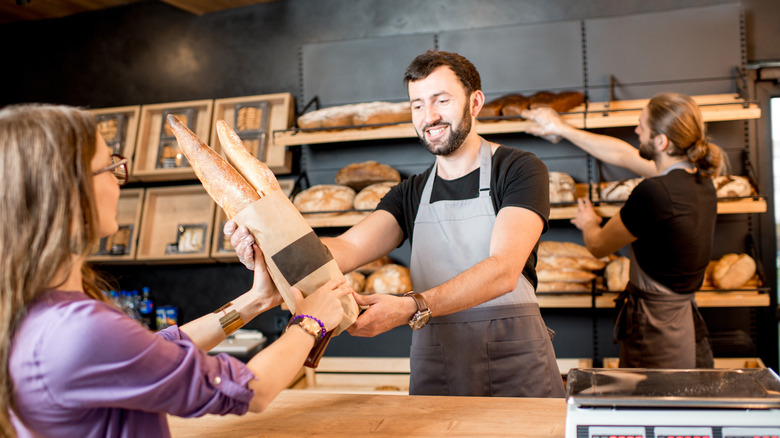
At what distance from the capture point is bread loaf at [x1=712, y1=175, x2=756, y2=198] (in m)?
Result: 2.55

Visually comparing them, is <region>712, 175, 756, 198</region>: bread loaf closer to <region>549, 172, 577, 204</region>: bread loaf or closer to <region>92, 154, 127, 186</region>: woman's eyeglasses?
<region>549, 172, 577, 204</region>: bread loaf

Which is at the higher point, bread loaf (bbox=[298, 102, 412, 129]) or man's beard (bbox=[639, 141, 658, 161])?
bread loaf (bbox=[298, 102, 412, 129])

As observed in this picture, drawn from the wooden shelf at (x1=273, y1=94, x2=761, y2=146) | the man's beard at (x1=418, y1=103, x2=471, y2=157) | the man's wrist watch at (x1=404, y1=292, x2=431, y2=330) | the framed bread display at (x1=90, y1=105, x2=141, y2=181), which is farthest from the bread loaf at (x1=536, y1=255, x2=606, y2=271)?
the framed bread display at (x1=90, y1=105, x2=141, y2=181)

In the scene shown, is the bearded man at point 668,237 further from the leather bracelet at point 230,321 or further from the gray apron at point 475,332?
the leather bracelet at point 230,321

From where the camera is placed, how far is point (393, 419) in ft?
4.27

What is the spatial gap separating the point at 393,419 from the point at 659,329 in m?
1.43

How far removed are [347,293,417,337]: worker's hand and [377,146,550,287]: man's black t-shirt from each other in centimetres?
39

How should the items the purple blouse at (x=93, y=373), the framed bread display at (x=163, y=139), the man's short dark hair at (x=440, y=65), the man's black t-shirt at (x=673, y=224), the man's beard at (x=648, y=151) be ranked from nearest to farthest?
the purple blouse at (x=93, y=373), the man's short dark hair at (x=440, y=65), the man's black t-shirt at (x=673, y=224), the man's beard at (x=648, y=151), the framed bread display at (x=163, y=139)

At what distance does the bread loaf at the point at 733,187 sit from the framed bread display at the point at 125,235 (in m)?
2.92

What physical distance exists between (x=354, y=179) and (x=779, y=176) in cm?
198

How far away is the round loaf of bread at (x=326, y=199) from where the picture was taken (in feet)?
9.58

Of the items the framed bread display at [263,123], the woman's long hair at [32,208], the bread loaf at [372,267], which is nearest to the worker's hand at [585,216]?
the bread loaf at [372,267]

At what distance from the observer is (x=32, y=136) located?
778 millimetres

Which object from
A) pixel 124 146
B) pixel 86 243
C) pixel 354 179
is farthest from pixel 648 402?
pixel 124 146
